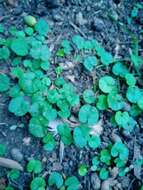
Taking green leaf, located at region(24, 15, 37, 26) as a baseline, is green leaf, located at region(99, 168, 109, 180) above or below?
below

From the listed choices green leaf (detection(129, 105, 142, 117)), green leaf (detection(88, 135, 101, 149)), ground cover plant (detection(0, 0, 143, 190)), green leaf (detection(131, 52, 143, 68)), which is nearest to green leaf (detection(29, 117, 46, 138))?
ground cover plant (detection(0, 0, 143, 190))

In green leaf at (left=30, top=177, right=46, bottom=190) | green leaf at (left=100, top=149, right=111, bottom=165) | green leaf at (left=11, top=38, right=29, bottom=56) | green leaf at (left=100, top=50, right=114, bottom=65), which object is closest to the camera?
green leaf at (left=30, top=177, right=46, bottom=190)

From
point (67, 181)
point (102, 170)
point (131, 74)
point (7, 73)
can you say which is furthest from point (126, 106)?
point (7, 73)

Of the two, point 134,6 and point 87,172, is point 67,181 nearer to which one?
point 87,172

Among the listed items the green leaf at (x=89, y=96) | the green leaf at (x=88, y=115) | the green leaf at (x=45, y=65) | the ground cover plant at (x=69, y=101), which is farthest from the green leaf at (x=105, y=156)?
the green leaf at (x=45, y=65)

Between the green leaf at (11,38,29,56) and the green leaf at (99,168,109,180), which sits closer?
the green leaf at (99,168,109,180)

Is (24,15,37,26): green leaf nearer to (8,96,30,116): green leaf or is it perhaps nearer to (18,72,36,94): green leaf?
(18,72,36,94): green leaf

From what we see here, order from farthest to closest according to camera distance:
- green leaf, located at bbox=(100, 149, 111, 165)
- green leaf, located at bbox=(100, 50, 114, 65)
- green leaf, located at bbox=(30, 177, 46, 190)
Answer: green leaf, located at bbox=(100, 50, 114, 65) < green leaf, located at bbox=(100, 149, 111, 165) < green leaf, located at bbox=(30, 177, 46, 190)
